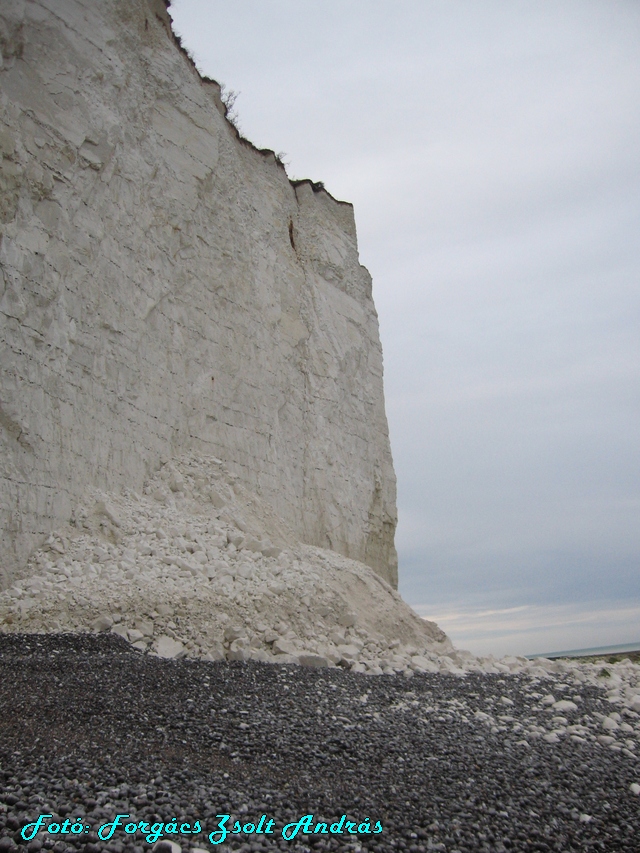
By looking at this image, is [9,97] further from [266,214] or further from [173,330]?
[266,214]

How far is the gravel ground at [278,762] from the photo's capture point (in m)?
3.63

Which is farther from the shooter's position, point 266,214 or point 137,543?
point 266,214

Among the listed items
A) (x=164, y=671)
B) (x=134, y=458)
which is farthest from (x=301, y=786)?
(x=134, y=458)

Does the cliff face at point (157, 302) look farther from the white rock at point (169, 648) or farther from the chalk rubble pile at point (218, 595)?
the white rock at point (169, 648)

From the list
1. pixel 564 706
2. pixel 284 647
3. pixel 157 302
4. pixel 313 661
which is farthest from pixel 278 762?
pixel 157 302

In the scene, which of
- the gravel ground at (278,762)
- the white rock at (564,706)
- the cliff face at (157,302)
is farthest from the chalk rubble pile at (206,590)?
the white rock at (564,706)

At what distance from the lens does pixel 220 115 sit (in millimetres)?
14469

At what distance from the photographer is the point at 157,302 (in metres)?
11.9

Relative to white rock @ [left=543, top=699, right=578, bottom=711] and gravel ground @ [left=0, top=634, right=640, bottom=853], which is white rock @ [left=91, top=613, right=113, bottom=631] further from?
white rock @ [left=543, top=699, right=578, bottom=711]

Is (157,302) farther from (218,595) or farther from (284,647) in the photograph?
(284,647)

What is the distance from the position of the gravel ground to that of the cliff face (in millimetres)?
3720

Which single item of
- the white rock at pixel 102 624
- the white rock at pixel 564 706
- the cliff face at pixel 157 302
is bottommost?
the white rock at pixel 564 706

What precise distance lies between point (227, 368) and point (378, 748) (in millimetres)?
9267

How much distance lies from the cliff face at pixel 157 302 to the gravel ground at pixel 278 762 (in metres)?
3.72
